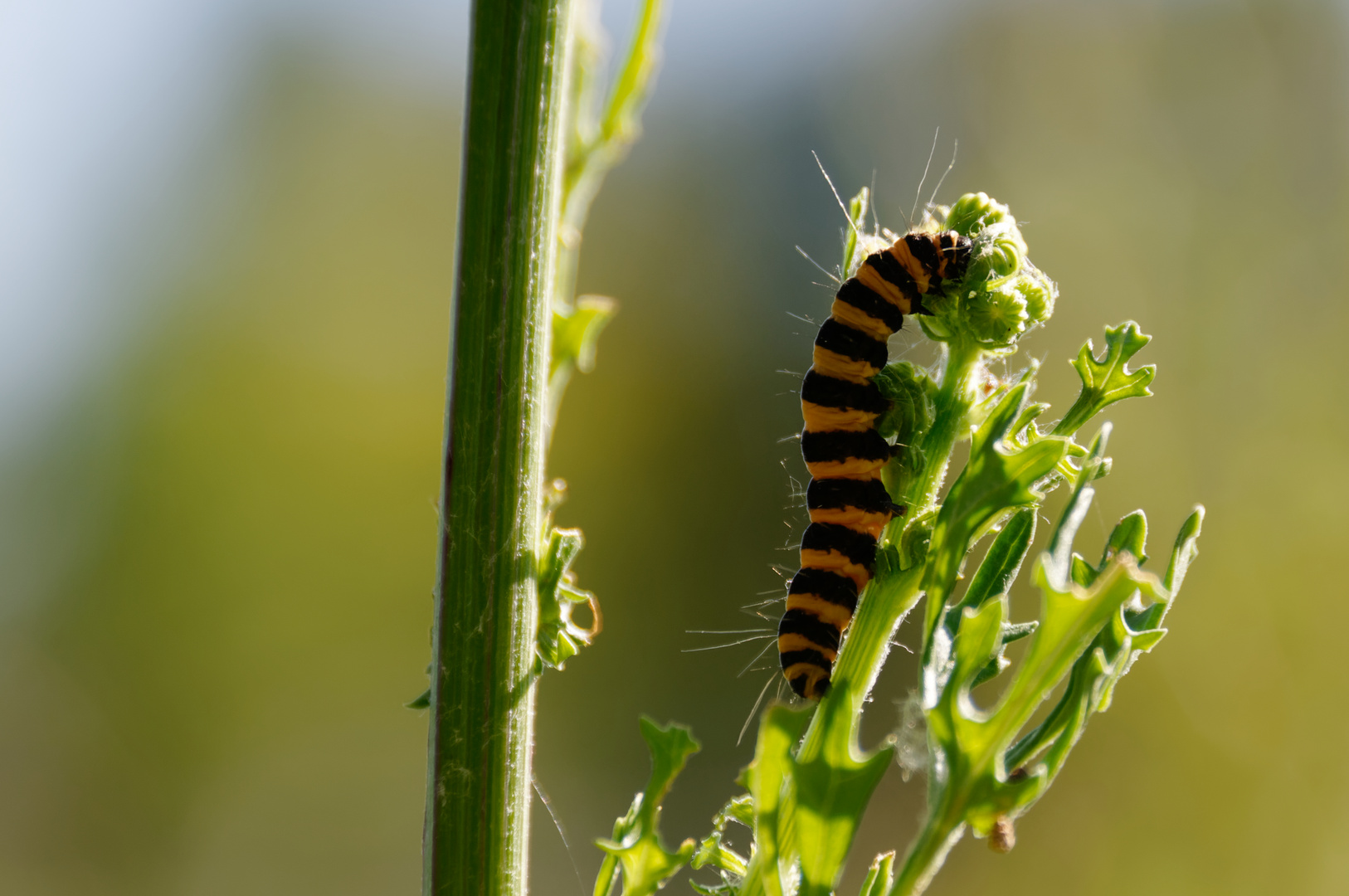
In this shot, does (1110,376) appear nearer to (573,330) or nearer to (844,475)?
(844,475)

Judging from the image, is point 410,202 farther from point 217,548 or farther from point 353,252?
point 217,548

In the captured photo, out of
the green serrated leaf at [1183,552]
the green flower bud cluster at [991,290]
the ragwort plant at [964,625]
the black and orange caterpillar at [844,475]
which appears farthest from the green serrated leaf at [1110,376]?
the black and orange caterpillar at [844,475]

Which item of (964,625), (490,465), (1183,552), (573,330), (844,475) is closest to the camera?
(964,625)

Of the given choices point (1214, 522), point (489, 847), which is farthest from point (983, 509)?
point (1214, 522)

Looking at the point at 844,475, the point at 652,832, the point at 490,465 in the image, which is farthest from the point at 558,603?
the point at 844,475

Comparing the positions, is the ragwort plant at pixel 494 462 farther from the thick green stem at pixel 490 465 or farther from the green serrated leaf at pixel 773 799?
the green serrated leaf at pixel 773 799

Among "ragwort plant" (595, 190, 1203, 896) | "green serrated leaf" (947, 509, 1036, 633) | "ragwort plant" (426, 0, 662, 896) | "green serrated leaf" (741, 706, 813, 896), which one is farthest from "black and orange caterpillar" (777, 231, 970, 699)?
"ragwort plant" (426, 0, 662, 896)
